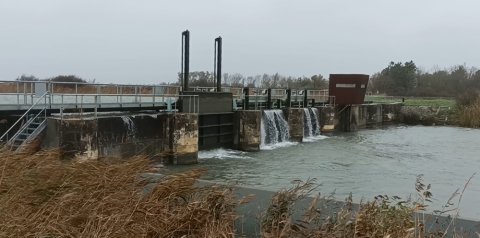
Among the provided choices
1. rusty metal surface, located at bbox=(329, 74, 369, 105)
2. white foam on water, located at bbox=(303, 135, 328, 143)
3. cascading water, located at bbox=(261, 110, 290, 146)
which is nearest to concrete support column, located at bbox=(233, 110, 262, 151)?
cascading water, located at bbox=(261, 110, 290, 146)

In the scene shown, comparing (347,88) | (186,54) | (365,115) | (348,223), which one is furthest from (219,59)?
(348,223)

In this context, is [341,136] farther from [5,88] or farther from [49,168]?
[49,168]

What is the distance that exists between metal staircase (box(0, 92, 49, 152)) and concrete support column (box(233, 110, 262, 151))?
12.5 m

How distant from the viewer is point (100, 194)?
5633 millimetres

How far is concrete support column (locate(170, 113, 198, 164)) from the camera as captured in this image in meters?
23.5

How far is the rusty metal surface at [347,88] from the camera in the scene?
47.9m

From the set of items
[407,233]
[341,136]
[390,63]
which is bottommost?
[341,136]

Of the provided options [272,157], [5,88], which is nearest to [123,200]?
[5,88]

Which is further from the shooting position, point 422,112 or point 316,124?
point 422,112

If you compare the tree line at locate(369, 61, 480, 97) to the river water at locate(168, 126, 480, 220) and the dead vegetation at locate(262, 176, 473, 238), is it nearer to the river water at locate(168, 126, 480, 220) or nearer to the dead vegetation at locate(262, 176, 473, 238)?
the river water at locate(168, 126, 480, 220)

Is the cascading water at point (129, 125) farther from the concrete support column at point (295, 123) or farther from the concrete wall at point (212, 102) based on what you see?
the concrete support column at point (295, 123)

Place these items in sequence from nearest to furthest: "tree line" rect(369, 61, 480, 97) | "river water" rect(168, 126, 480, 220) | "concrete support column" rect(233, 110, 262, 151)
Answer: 1. "river water" rect(168, 126, 480, 220)
2. "concrete support column" rect(233, 110, 262, 151)
3. "tree line" rect(369, 61, 480, 97)

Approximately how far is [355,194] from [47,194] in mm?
11917

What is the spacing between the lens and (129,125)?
22250mm
